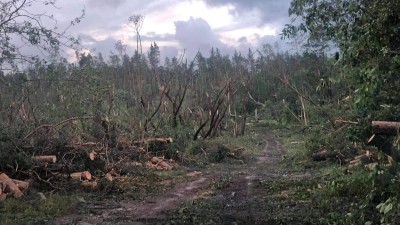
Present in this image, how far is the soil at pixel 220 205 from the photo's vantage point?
25.9 feet

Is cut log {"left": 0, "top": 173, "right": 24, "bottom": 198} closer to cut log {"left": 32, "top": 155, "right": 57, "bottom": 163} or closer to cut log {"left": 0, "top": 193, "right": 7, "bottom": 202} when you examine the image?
cut log {"left": 0, "top": 193, "right": 7, "bottom": 202}

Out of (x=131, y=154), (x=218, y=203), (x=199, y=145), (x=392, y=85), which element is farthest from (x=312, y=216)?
(x=199, y=145)

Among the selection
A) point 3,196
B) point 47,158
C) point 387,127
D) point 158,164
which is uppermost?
point 387,127

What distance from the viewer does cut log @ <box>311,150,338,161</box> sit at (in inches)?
581

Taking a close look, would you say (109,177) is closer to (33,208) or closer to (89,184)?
(89,184)

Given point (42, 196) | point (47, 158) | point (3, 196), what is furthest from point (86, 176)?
point (3, 196)

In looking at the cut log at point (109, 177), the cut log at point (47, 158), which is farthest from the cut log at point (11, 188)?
the cut log at point (109, 177)

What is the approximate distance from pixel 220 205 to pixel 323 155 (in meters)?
7.25

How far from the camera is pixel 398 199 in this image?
13.5 ft

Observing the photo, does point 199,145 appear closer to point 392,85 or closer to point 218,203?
point 218,203

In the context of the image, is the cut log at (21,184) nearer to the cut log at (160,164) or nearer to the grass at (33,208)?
the grass at (33,208)

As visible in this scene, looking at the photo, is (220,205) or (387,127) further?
(220,205)

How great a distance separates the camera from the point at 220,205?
8984 mm

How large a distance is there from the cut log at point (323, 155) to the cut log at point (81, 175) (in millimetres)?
7949
